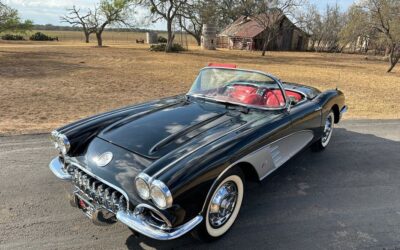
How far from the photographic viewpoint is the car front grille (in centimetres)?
252

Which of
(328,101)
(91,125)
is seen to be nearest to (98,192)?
(91,125)

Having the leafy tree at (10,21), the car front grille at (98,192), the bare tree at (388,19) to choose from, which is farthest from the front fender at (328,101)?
the leafy tree at (10,21)

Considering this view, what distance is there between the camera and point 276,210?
3342 millimetres

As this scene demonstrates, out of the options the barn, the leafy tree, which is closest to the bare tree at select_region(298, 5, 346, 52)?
the barn

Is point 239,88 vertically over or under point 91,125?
over

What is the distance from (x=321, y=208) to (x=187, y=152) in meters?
1.79

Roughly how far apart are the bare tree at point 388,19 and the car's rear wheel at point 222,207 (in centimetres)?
2266

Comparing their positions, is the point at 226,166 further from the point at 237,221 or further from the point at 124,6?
the point at 124,6

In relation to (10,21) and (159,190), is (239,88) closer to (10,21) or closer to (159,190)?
(159,190)

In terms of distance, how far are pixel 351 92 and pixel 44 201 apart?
37.4ft

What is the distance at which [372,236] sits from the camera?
9.77 ft

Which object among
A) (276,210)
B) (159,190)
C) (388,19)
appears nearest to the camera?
(159,190)

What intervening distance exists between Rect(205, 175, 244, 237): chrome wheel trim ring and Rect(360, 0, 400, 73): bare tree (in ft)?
→ 74.3

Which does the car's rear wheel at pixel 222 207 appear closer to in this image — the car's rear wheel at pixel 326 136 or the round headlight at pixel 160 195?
the round headlight at pixel 160 195
